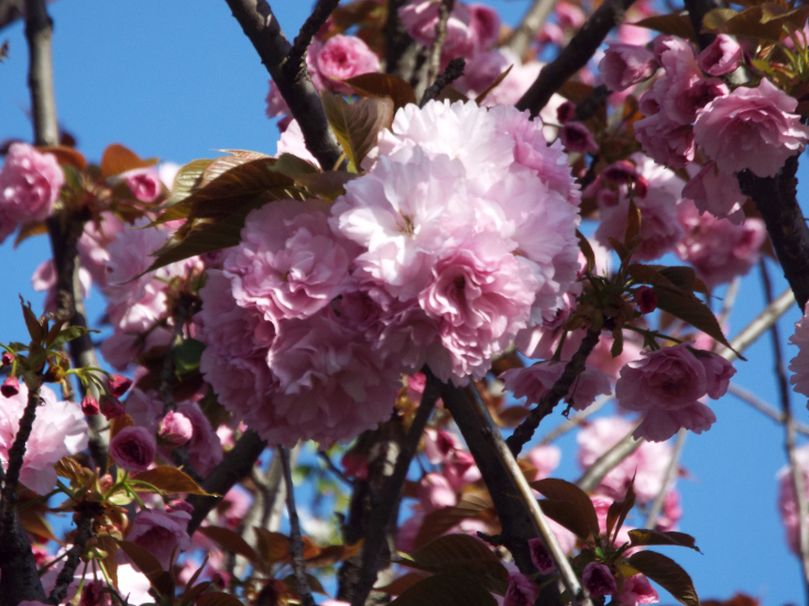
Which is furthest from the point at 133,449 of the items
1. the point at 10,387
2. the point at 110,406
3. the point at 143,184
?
the point at 143,184

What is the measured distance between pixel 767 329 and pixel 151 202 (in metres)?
1.66

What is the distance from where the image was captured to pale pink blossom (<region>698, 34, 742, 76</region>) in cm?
161

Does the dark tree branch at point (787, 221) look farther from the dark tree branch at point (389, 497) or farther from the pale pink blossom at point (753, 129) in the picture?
the dark tree branch at point (389, 497)

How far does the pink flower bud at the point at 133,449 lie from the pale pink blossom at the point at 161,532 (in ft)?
0.26

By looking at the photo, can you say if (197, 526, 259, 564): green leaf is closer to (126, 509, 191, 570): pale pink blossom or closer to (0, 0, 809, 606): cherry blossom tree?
(0, 0, 809, 606): cherry blossom tree

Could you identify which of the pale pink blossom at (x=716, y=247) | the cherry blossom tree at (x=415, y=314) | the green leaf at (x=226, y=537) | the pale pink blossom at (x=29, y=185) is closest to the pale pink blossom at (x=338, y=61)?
the cherry blossom tree at (x=415, y=314)

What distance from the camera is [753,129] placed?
1591 mm

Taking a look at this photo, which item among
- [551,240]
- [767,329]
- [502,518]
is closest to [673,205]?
[767,329]

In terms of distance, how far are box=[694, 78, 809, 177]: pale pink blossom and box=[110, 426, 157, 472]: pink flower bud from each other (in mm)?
954

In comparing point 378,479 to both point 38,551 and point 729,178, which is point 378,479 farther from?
point 729,178

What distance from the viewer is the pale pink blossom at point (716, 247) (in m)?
2.92

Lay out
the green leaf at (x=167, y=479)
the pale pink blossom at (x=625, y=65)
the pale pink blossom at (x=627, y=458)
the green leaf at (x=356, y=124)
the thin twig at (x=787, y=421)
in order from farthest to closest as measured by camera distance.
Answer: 1. the pale pink blossom at (x=627, y=458)
2. the thin twig at (x=787, y=421)
3. the pale pink blossom at (x=625, y=65)
4. the green leaf at (x=167, y=479)
5. the green leaf at (x=356, y=124)

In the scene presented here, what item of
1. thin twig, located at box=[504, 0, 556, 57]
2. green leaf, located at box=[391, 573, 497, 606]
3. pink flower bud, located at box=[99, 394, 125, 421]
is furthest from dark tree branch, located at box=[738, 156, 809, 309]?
thin twig, located at box=[504, 0, 556, 57]

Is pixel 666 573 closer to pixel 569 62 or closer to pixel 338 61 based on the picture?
pixel 569 62
